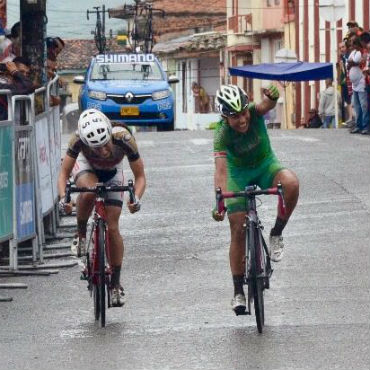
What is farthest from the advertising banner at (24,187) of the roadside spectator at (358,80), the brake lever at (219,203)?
the roadside spectator at (358,80)

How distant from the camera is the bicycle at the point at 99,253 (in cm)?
1193

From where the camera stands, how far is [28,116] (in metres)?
15.9

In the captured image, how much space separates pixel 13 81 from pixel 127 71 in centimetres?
1987

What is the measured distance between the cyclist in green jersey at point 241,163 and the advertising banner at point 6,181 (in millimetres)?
3257

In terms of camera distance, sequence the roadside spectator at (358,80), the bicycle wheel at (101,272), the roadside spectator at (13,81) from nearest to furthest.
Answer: the bicycle wheel at (101,272)
the roadside spectator at (13,81)
the roadside spectator at (358,80)

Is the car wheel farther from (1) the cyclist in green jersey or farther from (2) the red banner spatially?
(1) the cyclist in green jersey

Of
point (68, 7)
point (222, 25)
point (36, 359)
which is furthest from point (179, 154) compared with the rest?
point (68, 7)

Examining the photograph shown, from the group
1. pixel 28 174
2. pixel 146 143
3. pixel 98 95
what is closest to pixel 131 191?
pixel 28 174

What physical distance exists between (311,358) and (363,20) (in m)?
38.7

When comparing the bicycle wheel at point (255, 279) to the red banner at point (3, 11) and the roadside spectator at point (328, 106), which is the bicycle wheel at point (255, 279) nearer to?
the red banner at point (3, 11)

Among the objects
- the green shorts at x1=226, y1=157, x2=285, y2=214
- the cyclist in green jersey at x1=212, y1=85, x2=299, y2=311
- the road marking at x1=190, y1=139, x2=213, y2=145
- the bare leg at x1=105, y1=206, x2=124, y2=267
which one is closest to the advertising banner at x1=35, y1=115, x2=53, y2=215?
the bare leg at x1=105, y1=206, x2=124, y2=267

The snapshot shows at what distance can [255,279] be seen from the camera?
37.2 ft

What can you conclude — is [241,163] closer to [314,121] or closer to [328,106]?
[328,106]

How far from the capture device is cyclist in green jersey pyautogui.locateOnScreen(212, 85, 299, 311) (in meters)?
11.6
